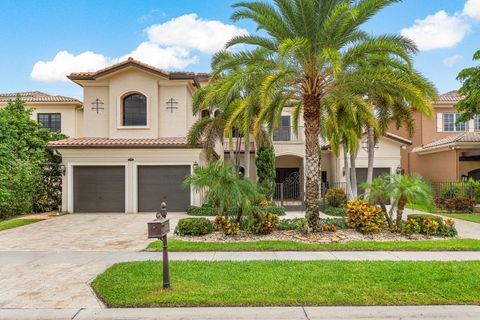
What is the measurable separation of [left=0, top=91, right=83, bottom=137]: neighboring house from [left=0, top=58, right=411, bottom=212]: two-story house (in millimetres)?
8056

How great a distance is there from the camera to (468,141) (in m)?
21.2

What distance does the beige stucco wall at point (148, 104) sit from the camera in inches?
717

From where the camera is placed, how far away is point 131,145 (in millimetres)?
16703

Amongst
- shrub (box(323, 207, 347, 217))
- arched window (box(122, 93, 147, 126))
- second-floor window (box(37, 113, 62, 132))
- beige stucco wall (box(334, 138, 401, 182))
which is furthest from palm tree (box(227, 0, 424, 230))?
second-floor window (box(37, 113, 62, 132))

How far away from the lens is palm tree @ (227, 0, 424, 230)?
9633 mm

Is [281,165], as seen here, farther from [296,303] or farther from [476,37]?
[296,303]

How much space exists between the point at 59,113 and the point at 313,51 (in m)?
22.8

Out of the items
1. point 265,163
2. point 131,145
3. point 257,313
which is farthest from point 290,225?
point 131,145

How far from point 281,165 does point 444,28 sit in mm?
13384

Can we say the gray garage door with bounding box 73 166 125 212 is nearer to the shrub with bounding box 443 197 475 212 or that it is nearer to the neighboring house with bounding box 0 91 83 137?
the neighboring house with bounding box 0 91 83 137

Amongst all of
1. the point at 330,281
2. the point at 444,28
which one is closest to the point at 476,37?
the point at 444,28

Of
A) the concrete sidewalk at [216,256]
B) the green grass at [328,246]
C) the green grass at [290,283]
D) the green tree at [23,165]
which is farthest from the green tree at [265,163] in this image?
the green grass at [290,283]

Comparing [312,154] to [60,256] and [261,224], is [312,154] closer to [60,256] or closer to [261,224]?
[261,224]

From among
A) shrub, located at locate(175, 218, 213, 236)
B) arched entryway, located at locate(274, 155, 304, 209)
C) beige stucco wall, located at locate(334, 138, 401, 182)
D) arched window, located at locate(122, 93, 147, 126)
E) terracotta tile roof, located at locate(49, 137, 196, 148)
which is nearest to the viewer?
shrub, located at locate(175, 218, 213, 236)
